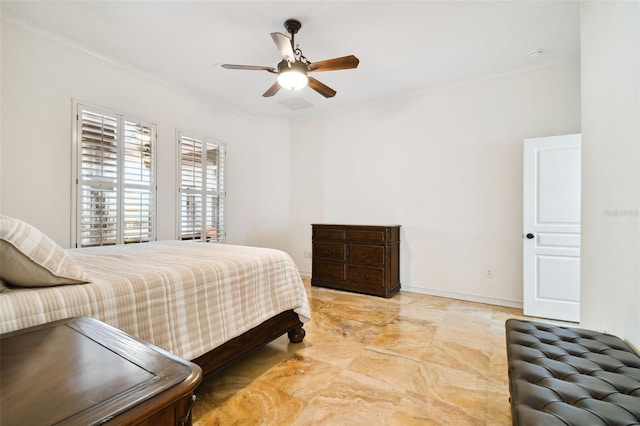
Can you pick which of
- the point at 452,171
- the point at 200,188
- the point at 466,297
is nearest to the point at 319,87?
the point at 452,171

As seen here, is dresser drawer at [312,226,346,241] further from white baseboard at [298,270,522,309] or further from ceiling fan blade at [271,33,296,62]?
ceiling fan blade at [271,33,296,62]

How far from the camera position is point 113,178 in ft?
10.2

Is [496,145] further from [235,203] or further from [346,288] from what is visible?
[235,203]

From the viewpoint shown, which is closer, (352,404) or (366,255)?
(352,404)

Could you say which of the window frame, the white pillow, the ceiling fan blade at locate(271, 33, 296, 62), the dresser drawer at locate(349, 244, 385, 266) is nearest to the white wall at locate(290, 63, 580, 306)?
the dresser drawer at locate(349, 244, 385, 266)

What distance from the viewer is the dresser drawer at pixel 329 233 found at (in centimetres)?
410

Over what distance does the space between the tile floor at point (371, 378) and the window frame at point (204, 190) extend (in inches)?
80.5

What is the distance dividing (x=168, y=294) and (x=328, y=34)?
2.55m

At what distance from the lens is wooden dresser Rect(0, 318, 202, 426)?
512mm

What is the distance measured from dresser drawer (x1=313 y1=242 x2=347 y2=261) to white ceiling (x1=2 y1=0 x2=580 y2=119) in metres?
2.18

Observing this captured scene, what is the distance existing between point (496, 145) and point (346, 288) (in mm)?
2621

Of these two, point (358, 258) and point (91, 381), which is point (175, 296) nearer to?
point (91, 381)

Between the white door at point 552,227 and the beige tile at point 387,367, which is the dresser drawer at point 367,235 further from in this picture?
the beige tile at point 387,367

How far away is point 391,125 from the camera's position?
13.8 feet
